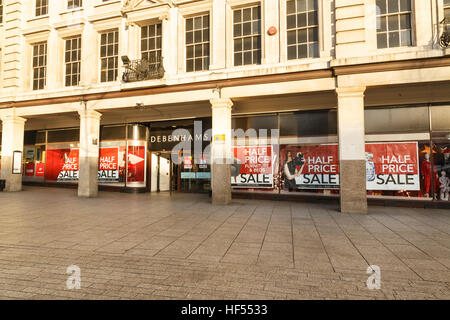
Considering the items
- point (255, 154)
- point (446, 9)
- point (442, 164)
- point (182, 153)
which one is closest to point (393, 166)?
point (442, 164)

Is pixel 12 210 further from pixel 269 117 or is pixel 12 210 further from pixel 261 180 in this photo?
pixel 269 117

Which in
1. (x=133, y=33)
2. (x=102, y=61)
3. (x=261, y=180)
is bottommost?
(x=261, y=180)

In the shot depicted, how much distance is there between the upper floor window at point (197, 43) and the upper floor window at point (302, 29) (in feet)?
11.4

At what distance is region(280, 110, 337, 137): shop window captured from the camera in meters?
10.8

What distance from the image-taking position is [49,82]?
41.7 ft

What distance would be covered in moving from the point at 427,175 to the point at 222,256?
31.8 ft

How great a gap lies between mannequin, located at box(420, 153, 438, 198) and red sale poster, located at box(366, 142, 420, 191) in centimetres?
20

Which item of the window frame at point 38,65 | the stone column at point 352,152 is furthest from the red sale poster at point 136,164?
the stone column at point 352,152

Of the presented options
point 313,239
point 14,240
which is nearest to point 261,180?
point 313,239

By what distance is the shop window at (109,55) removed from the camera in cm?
1201

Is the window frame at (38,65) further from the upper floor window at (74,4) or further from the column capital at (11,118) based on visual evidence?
the upper floor window at (74,4)

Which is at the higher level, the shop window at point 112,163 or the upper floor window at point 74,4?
the upper floor window at point 74,4

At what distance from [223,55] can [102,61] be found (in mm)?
6446

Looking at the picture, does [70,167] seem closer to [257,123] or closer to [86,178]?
[86,178]
